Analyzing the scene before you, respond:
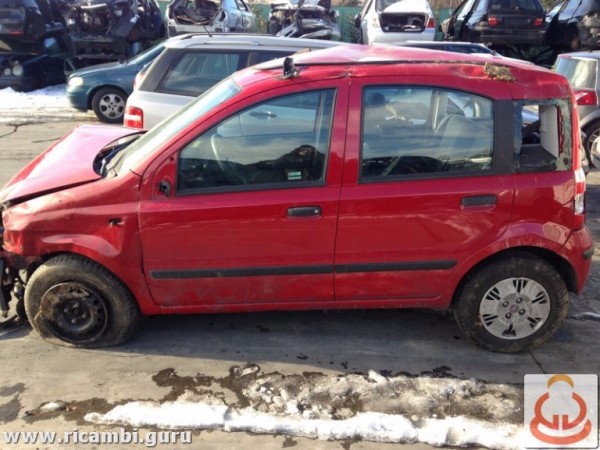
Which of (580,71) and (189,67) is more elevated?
(189,67)

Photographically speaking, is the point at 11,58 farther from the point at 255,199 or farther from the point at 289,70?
the point at 255,199

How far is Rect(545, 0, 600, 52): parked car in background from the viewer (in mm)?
12570

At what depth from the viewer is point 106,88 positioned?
10.2 m

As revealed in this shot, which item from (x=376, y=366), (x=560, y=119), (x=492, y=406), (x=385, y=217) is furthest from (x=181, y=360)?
(x=560, y=119)

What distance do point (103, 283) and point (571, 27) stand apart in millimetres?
13345

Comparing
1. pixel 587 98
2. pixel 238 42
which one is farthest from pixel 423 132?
pixel 587 98

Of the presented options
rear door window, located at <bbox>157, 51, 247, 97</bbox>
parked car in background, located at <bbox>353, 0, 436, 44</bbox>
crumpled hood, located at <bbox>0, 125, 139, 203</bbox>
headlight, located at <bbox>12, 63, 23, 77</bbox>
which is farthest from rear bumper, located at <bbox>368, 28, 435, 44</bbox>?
crumpled hood, located at <bbox>0, 125, 139, 203</bbox>

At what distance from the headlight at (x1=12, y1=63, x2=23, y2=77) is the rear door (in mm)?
11668

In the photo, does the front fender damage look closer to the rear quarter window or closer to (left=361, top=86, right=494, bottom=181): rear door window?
(left=361, top=86, right=494, bottom=181): rear door window

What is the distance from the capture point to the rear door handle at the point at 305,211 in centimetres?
327

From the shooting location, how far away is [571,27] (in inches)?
520

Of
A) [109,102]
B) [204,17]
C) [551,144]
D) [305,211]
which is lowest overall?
[109,102]

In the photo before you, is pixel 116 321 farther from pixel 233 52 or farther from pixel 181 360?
pixel 233 52

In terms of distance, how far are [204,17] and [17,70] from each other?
4.49 meters
